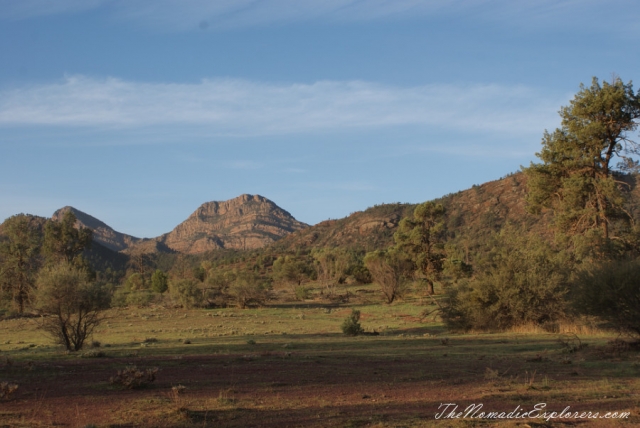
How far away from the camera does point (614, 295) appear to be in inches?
713

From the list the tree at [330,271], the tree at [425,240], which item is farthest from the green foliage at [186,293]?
the tree at [425,240]

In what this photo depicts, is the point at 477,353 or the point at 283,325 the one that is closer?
the point at 477,353

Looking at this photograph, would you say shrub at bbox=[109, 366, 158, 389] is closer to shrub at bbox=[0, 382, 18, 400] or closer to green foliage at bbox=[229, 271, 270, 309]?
shrub at bbox=[0, 382, 18, 400]

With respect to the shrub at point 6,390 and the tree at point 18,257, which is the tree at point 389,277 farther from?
the shrub at point 6,390

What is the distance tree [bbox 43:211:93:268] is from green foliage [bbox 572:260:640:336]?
57792 millimetres

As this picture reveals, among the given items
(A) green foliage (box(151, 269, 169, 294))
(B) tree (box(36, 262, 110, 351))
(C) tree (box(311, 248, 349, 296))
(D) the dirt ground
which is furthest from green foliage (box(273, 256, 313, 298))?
(D) the dirt ground

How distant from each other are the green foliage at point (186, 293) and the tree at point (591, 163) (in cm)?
3687

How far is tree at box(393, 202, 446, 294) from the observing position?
65.5 m

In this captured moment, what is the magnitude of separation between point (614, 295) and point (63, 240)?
6279 centimetres

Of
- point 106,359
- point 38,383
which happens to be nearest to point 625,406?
point 38,383

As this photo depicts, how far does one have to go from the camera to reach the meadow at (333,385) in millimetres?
9000

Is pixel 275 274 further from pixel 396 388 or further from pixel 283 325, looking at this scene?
pixel 396 388

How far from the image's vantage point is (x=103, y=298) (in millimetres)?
23828

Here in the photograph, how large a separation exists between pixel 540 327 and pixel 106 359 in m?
20.3
